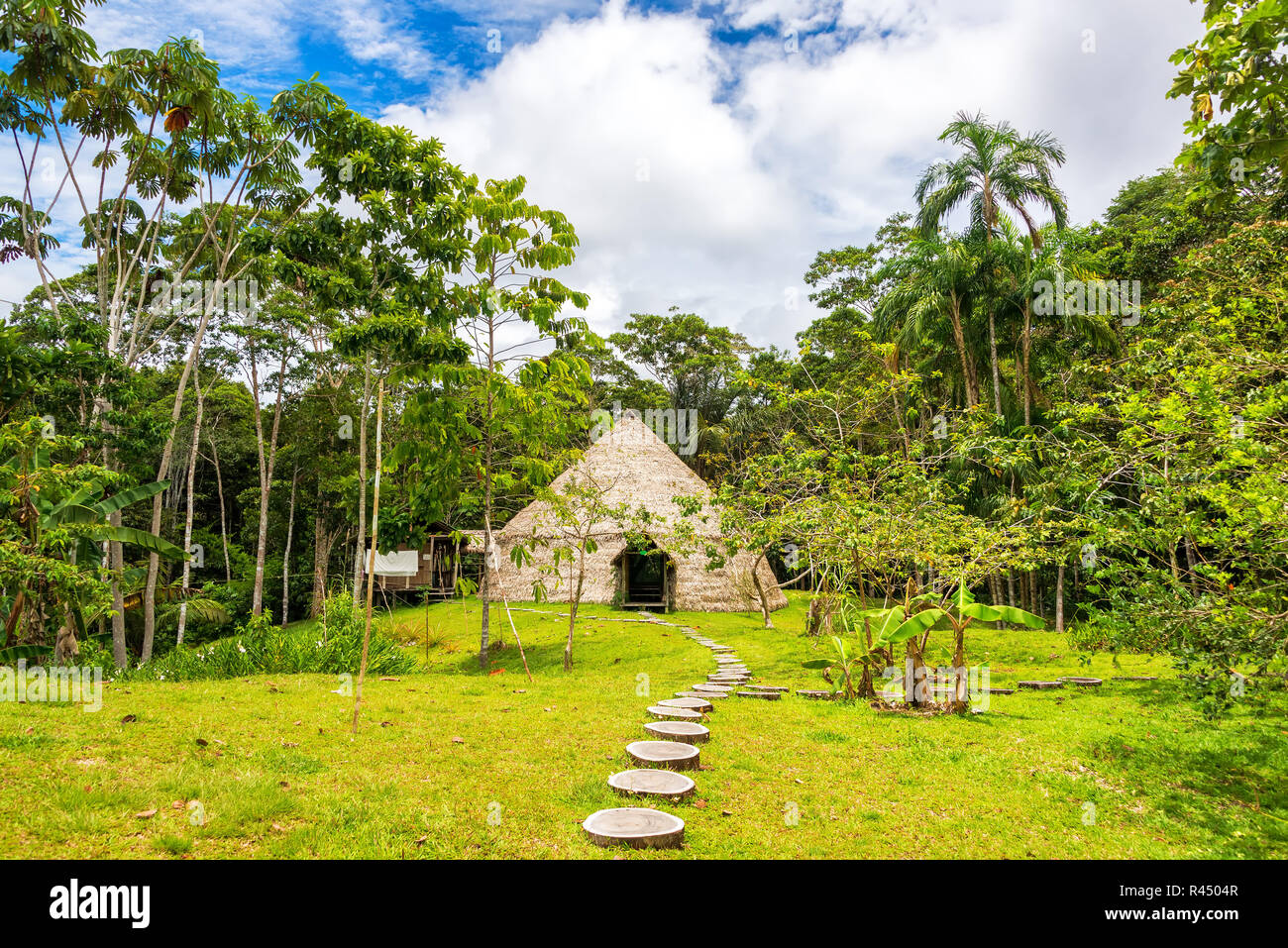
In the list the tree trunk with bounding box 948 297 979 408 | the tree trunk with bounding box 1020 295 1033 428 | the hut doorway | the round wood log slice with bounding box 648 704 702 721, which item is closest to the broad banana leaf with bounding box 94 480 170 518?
the round wood log slice with bounding box 648 704 702 721

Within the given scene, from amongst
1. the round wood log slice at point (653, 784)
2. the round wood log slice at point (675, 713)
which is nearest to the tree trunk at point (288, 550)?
the round wood log slice at point (675, 713)

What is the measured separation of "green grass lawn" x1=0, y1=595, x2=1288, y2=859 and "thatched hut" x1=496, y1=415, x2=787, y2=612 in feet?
35.5

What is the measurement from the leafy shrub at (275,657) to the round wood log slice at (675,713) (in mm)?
4364

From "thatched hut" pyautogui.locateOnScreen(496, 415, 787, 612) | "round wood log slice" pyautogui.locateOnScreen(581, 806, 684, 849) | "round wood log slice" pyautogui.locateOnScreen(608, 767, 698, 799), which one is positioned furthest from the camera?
"thatched hut" pyautogui.locateOnScreen(496, 415, 787, 612)

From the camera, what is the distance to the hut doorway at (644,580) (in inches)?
784

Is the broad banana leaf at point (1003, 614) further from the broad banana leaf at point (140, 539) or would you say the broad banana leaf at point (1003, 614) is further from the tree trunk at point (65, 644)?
the tree trunk at point (65, 644)

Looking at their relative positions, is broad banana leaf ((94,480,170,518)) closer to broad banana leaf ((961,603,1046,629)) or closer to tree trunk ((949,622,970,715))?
broad banana leaf ((961,603,1046,629))

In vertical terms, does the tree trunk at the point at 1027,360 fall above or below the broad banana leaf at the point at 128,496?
above

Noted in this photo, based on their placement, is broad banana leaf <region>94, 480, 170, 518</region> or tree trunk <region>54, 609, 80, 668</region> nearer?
tree trunk <region>54, 609, 80, 668</region>

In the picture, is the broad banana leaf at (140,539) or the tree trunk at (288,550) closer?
the broad banana leaf at (140,539)

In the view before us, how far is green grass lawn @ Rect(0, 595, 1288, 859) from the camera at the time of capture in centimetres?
370

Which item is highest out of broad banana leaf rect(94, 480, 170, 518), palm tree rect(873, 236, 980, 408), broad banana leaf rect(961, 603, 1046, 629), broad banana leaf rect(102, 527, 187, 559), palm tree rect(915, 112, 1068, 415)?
palm tree rect(915, 112, 1068, 415)
